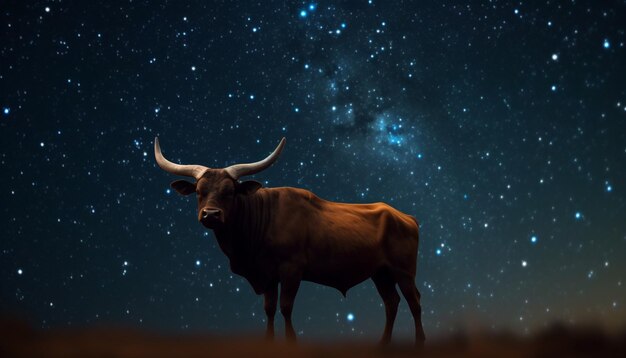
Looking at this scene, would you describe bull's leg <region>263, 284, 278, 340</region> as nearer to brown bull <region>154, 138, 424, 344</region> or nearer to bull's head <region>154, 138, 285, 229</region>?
brown bull <region>154, 138, 424, 344</region>

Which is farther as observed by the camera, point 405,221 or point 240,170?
point 405,221

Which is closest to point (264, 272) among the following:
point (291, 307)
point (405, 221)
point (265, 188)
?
point (291, 307)

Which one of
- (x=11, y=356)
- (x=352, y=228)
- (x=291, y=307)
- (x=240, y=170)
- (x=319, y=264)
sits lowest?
(x=11, y=356)

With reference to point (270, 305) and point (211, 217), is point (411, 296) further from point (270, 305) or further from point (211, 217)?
point (211, 217)

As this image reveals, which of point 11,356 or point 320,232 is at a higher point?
point 320,232

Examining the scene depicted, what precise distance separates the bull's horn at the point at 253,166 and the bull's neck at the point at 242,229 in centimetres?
27

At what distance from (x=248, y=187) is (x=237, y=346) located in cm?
232

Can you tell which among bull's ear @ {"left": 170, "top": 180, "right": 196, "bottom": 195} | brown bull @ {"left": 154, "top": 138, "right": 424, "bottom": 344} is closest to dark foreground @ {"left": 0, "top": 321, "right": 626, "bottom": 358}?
brown bull @ {"left": 154, "top": 138, "right": 424, "bottom": 344}

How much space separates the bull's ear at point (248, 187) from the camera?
6.69 metres

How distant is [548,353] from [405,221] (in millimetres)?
3621

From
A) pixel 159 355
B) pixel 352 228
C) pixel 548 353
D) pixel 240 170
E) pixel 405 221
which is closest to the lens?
pixel 159 355

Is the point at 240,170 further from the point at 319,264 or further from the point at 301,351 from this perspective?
the point at 301,351

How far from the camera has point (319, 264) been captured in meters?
6.79

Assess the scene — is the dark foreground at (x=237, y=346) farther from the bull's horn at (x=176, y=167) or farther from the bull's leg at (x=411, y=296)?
the bull's horn at (x=176, y=167)
